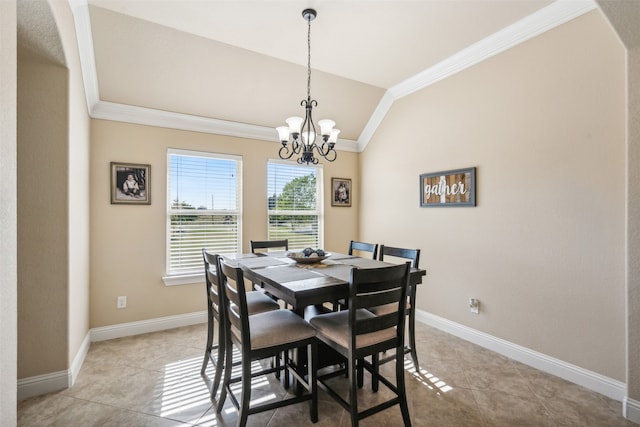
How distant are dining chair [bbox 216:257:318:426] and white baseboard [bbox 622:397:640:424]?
6.60 ft

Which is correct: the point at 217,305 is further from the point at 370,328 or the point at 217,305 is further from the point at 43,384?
the point at 43,384

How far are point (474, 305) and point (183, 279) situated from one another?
3.18 metres

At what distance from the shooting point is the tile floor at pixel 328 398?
6.64 ft

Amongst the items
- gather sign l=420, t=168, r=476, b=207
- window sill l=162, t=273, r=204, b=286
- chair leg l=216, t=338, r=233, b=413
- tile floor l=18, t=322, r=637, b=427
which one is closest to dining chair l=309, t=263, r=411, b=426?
tile floor l=18, t=322, r=637, b=427

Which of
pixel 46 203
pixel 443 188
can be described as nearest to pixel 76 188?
pixel 46 203

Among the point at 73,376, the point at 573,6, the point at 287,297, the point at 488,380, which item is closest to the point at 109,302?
the point at 73,376

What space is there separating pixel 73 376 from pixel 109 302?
0.95m

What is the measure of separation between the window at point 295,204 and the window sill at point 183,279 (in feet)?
3.33

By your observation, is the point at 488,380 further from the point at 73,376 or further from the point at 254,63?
the point at 254,63

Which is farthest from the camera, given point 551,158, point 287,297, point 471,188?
point 471,188

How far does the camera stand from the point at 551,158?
2.64 m

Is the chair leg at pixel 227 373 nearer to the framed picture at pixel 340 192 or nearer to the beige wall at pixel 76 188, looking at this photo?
the beige wall at pixel 76 188
